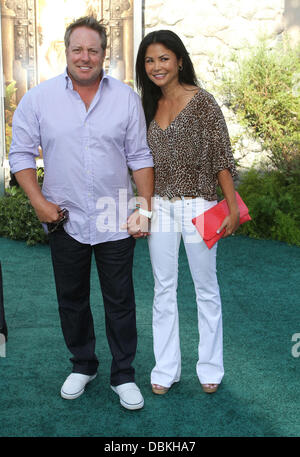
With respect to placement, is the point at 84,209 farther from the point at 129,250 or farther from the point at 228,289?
the point at 228,289

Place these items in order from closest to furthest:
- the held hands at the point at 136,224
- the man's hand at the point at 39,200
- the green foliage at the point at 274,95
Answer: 1. the man's hand at the point at 39,200
2. the held hands at the point at 136,224
3. the green foliage at the point at 274,95

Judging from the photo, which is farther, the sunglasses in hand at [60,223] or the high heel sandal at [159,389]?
the high heel sandal at [159,389]

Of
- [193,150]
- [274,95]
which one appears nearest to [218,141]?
[193,150]

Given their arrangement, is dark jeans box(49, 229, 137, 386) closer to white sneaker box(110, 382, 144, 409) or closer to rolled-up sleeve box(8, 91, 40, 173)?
white sneaker box(110, 382, 144, 409)

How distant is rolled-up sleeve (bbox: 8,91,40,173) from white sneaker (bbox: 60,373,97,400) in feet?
4.10

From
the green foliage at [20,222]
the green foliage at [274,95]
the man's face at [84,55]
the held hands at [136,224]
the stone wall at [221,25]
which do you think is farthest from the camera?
the stone wall at [221,25]

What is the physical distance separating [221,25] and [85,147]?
565cm

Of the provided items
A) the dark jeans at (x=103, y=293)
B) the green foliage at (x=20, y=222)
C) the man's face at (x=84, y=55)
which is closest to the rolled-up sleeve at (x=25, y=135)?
the man's face at (x=84, y=55)

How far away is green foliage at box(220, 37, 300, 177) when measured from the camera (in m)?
7.55

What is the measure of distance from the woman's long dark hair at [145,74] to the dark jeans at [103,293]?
0.75 m

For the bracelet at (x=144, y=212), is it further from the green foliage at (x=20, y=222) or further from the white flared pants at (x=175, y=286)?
the green foliage at (x=20, y=222)

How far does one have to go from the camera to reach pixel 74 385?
331cm

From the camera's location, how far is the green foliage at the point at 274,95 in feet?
24.8
